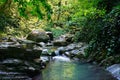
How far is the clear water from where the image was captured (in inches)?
336

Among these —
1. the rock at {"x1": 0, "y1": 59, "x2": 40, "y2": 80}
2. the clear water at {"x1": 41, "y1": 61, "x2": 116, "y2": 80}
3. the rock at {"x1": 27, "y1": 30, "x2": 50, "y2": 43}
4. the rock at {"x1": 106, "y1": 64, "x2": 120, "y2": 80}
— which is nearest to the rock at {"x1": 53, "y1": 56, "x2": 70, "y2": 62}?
the clear water at {"x1": 41, "y1": 61, "x2": 116, "y2": 80}

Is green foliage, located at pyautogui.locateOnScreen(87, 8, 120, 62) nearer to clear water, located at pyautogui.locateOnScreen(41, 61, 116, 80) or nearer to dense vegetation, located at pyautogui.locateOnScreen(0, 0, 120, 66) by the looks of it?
dense vegetation, located at pyautogui.locateOnScreen(0, 0, 120, 66)

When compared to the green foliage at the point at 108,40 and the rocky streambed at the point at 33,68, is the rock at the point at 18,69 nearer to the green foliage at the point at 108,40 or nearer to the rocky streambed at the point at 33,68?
the rocky streambed at the point at 33,68

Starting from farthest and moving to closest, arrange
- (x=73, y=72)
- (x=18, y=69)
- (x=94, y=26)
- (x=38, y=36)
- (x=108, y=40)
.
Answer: (x=38, y=36) → (x=94, y=26) → (x=108, y=40) → (x=73, y=72) → (x=18, y=69)

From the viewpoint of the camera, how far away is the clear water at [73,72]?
852cm

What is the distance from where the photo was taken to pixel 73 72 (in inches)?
371

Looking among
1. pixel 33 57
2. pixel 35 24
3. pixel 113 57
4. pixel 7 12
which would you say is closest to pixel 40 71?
pixel 33 57

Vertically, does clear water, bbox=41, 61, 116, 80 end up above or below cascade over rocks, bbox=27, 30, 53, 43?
below

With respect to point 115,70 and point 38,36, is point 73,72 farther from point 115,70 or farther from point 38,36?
point 38,36

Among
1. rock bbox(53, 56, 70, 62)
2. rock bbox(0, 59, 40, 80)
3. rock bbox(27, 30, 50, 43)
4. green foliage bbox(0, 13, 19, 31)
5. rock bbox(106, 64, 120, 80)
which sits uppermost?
green foliage bbox(0, 13, 19, 31)

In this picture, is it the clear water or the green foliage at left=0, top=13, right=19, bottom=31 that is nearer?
the clear water

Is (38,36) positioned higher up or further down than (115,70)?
higher up

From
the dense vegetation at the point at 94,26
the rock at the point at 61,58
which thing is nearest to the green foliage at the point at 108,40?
the dense vegetation at the point at 94,26

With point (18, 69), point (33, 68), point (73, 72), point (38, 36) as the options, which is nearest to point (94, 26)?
point (73, 72)
